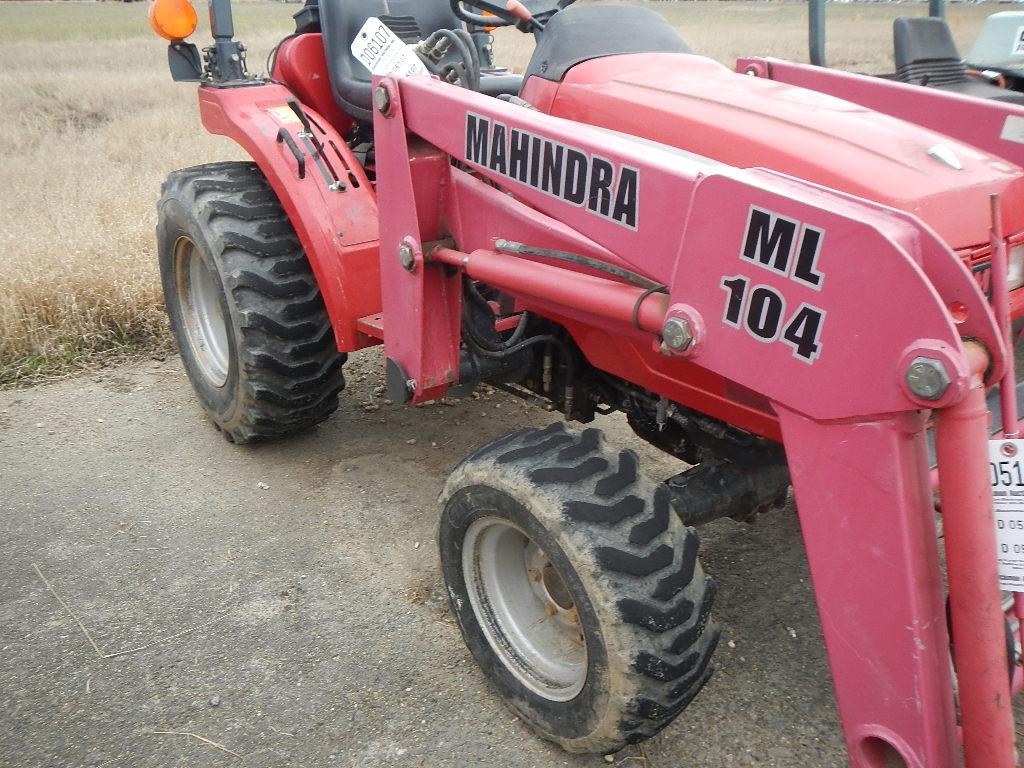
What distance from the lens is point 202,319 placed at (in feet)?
11.9

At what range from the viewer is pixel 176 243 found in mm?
3422

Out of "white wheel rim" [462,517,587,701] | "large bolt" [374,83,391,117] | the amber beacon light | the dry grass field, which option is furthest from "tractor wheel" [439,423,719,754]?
the dry grass field

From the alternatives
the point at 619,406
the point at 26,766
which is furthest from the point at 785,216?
the point at 26,766

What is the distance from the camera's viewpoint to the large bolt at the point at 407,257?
2355 millimetres

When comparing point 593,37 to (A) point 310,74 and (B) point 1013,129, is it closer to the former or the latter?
(B) point 1013,129

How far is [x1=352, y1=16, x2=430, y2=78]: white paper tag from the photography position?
2.34 m

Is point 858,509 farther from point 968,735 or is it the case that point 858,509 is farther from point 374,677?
point 374,677

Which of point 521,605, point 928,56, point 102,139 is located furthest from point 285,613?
point 102,139

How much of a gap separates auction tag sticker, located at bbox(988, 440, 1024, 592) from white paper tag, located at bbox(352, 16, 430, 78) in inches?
61.4

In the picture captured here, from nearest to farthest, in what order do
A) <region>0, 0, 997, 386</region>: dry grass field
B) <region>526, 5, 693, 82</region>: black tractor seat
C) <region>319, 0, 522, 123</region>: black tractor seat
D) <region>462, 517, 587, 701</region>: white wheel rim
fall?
<region>462, 517, 587, 701</region>: white wheel rim, <region>526, 5, 693, 82</region>: black tractor seat, <region>319, 0, 522, 123</region>: black tractor seat, <region>0, 0, 997, 386</region>: dry grass field

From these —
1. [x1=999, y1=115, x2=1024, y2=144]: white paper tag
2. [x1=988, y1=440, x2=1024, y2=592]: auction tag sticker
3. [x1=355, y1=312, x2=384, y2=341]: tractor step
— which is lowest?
[x1=355, y1=312, x2=384, y2=341]: tractor step

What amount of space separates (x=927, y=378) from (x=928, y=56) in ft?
10.9

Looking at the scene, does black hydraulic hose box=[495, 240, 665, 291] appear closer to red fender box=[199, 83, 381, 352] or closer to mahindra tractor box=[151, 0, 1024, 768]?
mahindra tractor box=[151, 0, 1024, 768]

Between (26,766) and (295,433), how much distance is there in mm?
1585
